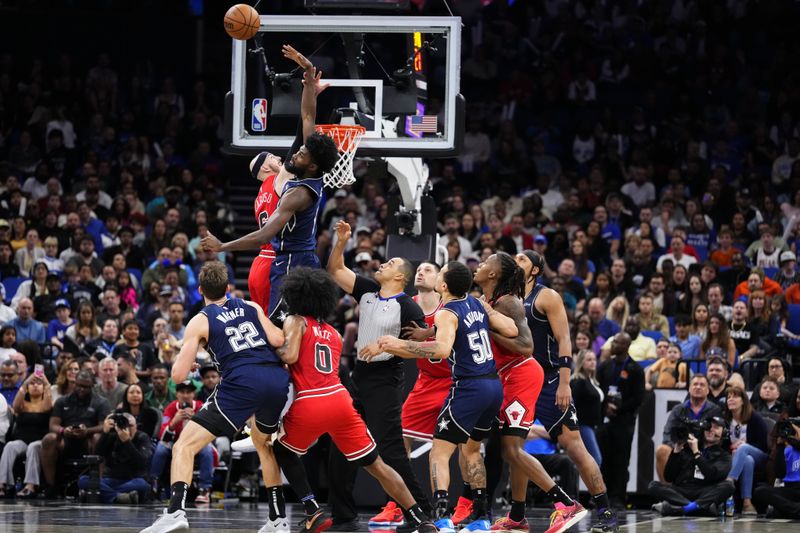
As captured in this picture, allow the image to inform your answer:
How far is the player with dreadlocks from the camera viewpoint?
9930 mm

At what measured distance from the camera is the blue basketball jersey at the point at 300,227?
32.4ft

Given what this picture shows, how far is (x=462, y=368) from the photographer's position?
965cm

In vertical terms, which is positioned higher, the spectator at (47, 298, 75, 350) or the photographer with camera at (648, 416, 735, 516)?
the spectator at (47, 298, 75, 350)

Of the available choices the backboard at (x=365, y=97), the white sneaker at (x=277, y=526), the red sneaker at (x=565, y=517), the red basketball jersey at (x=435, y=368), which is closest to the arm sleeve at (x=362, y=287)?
the red basketball jersey at (x=435, y=368)

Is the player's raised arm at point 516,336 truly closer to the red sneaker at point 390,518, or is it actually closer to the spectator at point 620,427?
the red sneaker at point 390,518

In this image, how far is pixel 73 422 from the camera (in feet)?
48.4

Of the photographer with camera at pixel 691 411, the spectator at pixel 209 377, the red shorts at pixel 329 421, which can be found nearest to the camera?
the red shorts at pixel 329 421

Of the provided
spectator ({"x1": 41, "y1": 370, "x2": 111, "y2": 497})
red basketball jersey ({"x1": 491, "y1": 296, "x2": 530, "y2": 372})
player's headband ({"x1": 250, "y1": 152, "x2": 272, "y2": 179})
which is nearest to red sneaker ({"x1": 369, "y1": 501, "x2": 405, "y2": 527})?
red basketball jersey ({"x1": 491, "y1": 296, "x2": 530, "y2": 372})

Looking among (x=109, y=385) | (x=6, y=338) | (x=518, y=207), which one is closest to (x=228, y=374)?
(x=109, y=385)

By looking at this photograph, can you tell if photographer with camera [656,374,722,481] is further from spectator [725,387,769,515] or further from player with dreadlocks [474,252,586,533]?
player with dreadlocks [474,252,586,533]

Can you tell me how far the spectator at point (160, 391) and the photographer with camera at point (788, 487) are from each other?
644 cm

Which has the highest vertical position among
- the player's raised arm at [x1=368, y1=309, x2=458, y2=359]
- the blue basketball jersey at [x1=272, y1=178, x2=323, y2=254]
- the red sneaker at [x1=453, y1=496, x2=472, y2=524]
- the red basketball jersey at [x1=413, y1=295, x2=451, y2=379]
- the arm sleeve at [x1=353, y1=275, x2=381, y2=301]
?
the blue basketball jersey at [x1=272, y1=178, x2=323, y2=254]

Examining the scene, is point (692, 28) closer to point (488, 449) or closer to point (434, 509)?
point (488, 449)

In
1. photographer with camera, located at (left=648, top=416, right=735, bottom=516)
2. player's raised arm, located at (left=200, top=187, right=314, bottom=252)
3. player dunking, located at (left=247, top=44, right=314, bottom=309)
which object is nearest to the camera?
player's raised arm, located at (left=200, top=187, right=314, bottom=252)
